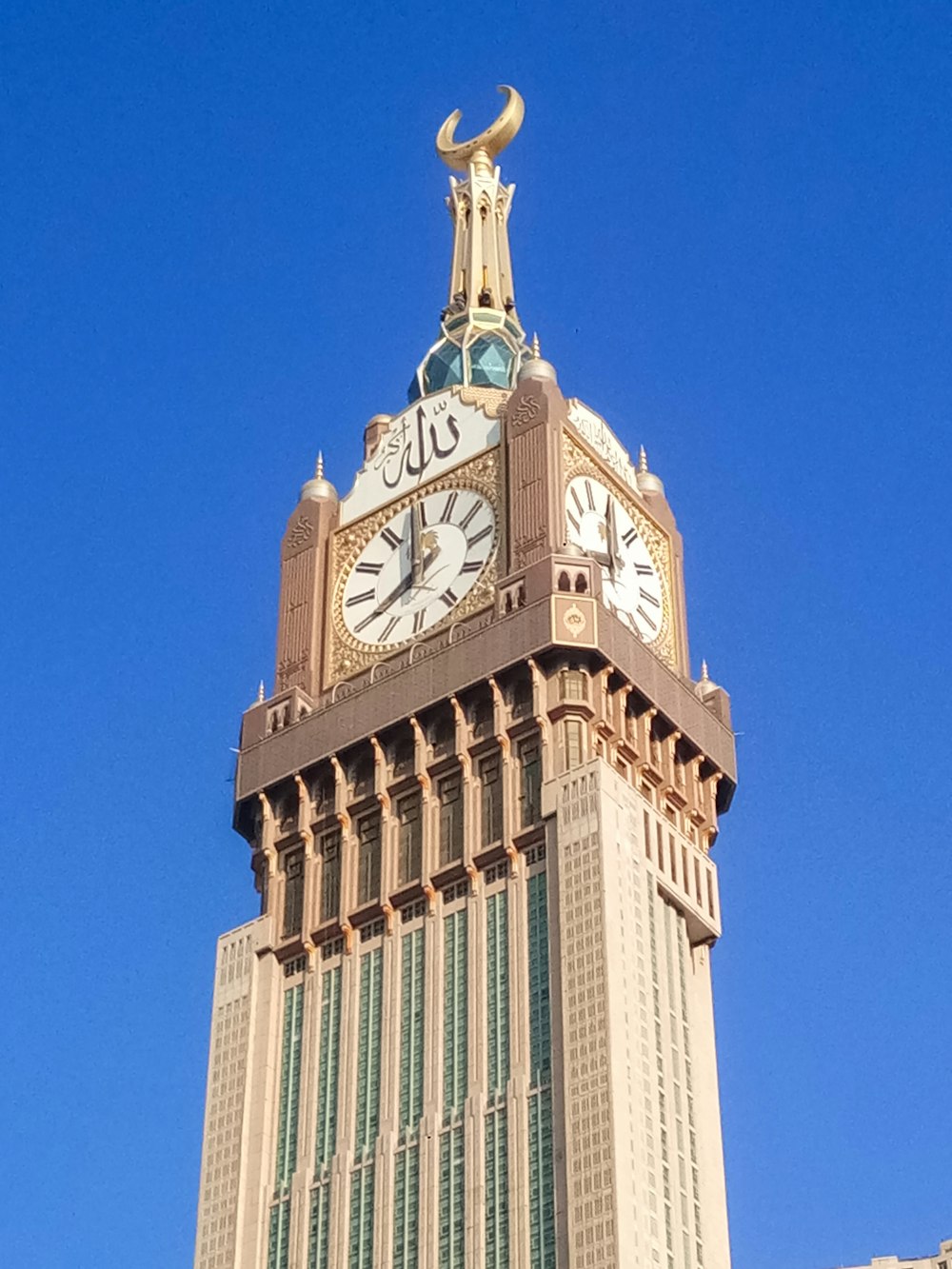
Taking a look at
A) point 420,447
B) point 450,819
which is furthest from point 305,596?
point 450,819

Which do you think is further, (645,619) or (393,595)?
(393,595)

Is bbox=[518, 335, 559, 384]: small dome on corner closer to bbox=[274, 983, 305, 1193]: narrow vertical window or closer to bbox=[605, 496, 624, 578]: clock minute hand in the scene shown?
bbox=[605, 496, 624, 578]: clock minute hand

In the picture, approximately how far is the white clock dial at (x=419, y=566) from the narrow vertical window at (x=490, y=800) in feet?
22.4

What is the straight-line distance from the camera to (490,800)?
89.3 meters

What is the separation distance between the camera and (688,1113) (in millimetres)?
82562

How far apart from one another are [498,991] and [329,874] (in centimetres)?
991

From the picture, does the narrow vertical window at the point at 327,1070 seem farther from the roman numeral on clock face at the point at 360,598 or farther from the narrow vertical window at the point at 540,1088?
the roman numeral on clock face at the point at 360,598

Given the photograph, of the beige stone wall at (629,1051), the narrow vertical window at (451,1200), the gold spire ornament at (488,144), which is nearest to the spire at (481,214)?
the gold spire ornament at (488,144)

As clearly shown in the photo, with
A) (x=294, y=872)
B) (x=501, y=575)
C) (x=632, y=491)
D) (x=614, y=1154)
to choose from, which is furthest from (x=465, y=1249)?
(x=632, y=491)

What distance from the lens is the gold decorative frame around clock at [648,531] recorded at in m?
96.3

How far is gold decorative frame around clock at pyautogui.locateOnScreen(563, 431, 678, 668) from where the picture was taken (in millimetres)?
96312

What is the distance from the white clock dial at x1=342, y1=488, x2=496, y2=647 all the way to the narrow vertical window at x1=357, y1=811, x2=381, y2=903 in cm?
704

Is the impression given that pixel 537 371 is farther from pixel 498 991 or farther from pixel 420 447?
pixel 498 991

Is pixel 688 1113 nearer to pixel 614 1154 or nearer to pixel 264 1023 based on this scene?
pixel 614 1154
